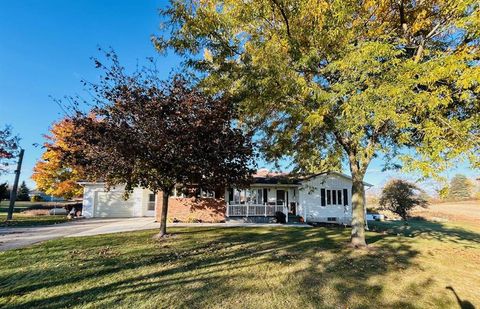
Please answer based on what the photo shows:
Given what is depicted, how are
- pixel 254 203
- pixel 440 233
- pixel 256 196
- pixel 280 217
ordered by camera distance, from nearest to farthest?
pixel 440 233 → pixel 280 217 → pixel 254 203 → pixel 256 196

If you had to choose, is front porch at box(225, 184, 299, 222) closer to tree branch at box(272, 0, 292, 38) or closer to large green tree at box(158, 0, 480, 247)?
large green tree at box(158, 0, 480, 247)

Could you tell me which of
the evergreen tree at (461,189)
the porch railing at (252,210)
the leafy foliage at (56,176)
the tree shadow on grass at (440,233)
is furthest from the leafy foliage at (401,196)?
the evergreen tree at (461,189)

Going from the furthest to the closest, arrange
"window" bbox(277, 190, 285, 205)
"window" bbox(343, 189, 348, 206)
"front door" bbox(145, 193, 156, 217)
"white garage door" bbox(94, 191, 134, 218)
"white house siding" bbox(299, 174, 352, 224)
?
"front door" bbox(145, 193, 156, 217)
"white garage door" bbox(94, 191, 134, 218)
"window" bbox(343, 189, 348, 206)
"window" bbox(277, 190, 285, 205)
"white house siding" bbox(299, 174, 352, 224)

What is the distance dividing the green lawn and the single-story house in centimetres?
848

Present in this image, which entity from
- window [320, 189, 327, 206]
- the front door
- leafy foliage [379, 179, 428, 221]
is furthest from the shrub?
leafy foliage [379, 179, 428, 221]

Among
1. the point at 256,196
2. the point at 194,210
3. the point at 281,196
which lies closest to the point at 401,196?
the point at 281,196

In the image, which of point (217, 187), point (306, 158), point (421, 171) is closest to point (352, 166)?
point (306, 158)

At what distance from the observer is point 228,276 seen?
666cm

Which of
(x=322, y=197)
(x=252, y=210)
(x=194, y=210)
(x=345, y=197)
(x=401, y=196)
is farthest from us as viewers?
(x=401, y=196)

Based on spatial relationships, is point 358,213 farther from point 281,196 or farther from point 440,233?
point 281,196

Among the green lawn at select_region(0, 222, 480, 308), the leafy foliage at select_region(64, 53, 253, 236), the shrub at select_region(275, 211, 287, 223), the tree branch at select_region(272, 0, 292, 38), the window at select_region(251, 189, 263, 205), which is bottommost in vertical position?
the green lawn at select_region(0, 222, 480, 308)

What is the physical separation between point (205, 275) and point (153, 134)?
562cm

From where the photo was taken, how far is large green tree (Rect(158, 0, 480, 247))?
21.8ft

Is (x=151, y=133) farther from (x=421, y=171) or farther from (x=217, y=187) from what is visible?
(x=421, y=171)
